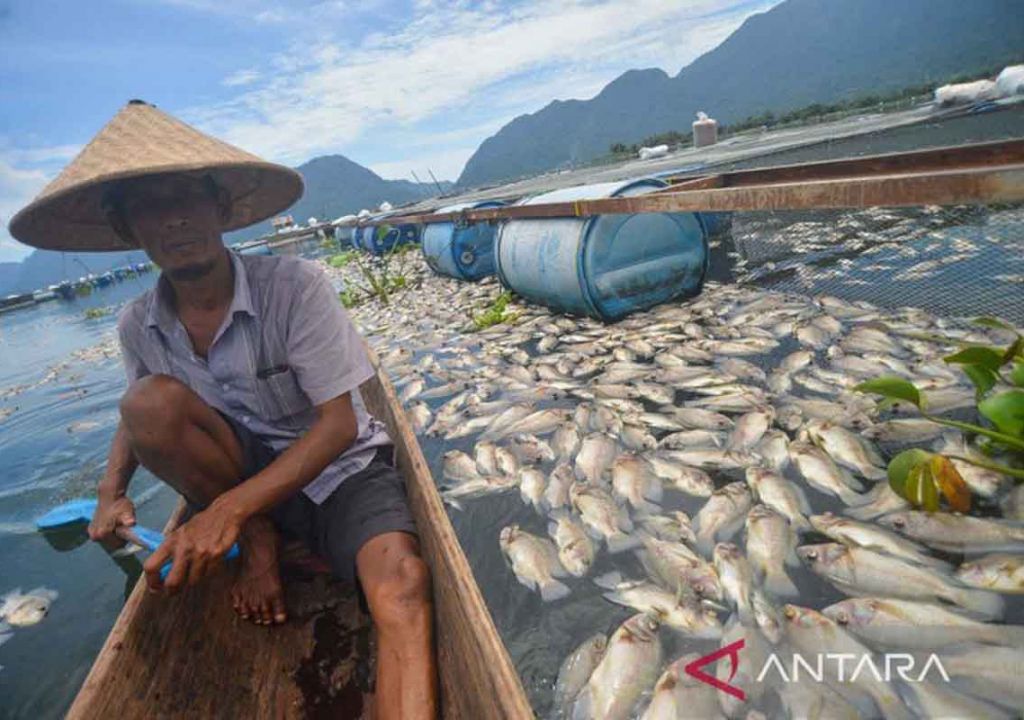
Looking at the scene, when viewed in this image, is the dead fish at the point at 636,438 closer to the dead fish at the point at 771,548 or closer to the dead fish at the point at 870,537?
the dead fish at the point at 771,548

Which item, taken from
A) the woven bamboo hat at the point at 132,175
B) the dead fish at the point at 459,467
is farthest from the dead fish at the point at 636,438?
the woven bamboo hat at the point at 132,175

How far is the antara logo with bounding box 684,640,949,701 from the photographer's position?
163cm

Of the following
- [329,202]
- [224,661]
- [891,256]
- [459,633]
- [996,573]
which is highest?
[329,202]

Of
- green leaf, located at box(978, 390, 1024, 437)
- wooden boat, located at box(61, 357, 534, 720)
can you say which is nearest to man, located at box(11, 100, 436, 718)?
wooden boat, located at box(61, 357, 534, 720)

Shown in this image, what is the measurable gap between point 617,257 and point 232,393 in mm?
3978

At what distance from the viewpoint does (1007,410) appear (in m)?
2.07

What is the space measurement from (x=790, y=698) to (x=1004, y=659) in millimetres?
623

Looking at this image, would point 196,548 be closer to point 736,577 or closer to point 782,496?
point 736,577

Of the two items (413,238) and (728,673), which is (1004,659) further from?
(413,238)

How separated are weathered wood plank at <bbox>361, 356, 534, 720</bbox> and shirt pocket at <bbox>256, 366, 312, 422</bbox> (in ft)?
1.90

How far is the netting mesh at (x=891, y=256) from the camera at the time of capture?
4434 mm

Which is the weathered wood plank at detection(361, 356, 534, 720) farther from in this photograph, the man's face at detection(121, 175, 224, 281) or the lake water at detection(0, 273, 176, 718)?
the lake water at detection(0, 273, 176, 718)

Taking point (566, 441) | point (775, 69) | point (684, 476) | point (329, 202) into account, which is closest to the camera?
point (684, 476)

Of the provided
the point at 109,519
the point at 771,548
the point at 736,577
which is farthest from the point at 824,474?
the point at 109,519
